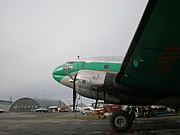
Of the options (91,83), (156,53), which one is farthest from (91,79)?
(156,53)

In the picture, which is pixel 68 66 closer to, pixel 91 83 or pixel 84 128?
pixel 91 83

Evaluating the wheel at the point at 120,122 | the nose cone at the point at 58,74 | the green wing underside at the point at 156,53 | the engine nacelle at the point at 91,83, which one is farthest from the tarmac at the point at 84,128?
the nose cone at the point at 58,74

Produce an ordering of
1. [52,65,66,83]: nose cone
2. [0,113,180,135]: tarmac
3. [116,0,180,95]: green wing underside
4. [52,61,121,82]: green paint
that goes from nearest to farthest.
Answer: [116,0,180,95]: green wing underside → [0,113,180,135]: tarmac → [52,61,121,82]: green paint → [52,65,66,83]: nose cone

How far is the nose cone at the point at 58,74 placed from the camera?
13.5 m

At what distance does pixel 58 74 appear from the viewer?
13.7 m

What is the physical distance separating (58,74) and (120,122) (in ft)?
15.4

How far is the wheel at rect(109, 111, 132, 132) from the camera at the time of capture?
10930mm

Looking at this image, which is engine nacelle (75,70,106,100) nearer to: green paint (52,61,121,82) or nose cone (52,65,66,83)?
green paint (52,61,121,82)

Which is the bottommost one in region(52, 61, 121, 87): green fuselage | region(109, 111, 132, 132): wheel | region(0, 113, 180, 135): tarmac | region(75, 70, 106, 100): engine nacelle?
region(0, 113, 180, 135): tarmac

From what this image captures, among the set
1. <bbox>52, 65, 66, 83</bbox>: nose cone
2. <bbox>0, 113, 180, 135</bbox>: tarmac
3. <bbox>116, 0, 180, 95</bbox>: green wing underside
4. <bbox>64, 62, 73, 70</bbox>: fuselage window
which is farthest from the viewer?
<bbox>52, 65, 66, 83</bbox>: nose cone

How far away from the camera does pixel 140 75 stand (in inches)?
340

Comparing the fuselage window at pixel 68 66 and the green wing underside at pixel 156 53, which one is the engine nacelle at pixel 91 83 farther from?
the fuselage window at pixel 68 66

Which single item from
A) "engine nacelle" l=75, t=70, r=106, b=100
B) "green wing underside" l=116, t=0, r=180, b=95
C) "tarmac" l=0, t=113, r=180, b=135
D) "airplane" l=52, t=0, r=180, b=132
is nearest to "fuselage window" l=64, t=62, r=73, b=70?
"airplane" l=52, t=0, r=180, b=132

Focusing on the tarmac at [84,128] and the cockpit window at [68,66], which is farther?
the cockpit window at [68,66]
